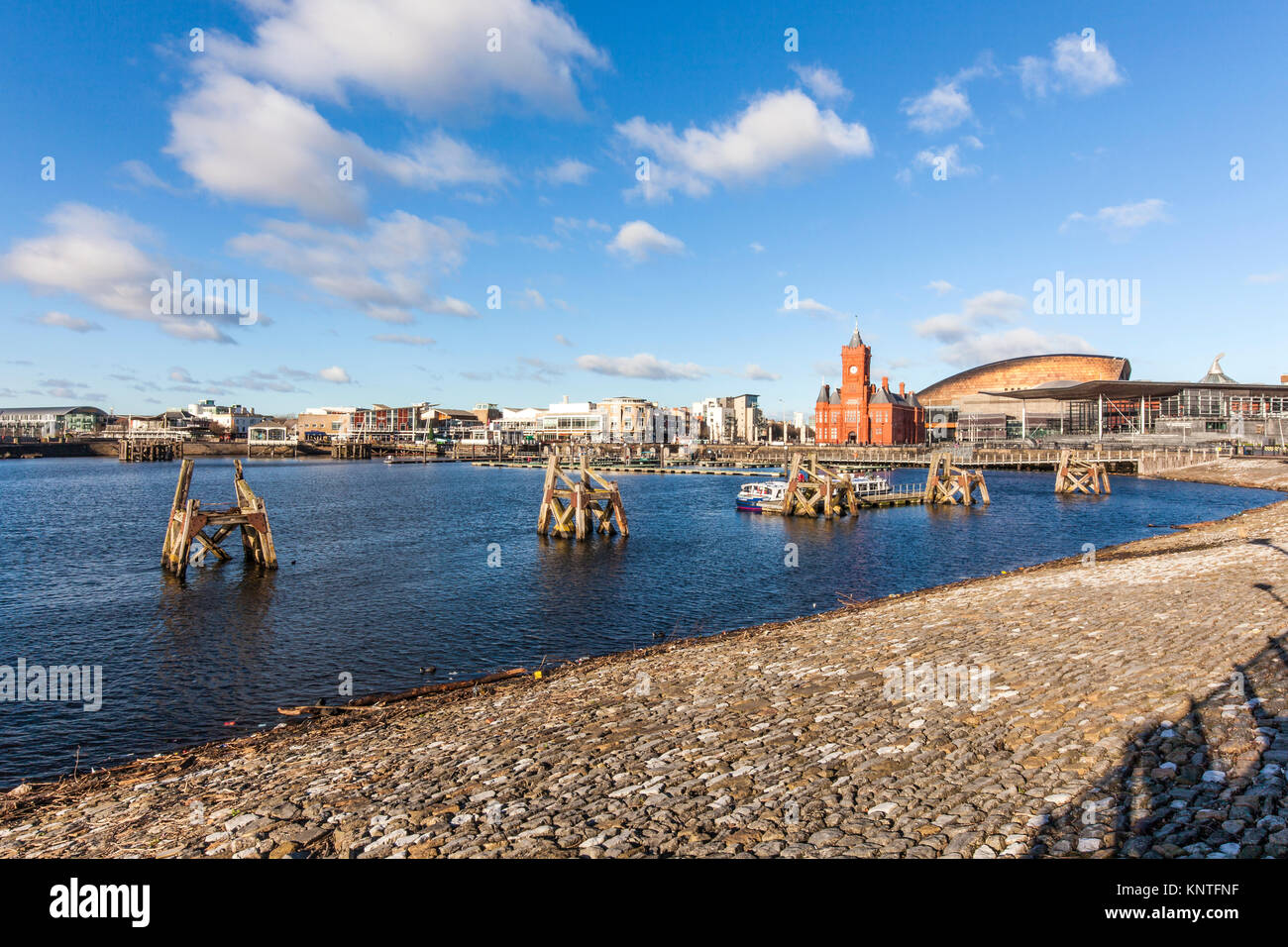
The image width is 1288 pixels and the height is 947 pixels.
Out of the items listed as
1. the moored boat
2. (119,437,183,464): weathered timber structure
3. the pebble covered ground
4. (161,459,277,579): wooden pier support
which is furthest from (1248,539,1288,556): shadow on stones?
(119,437,183,464): weathered timber structure

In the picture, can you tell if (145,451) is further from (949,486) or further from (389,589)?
(949,486)

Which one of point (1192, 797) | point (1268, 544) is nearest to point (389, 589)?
point (1192, 797)

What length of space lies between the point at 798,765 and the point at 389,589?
24.6 m

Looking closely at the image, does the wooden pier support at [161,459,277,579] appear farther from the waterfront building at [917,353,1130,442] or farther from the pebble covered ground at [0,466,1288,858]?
the waterfront building at [917,353,1130,442]

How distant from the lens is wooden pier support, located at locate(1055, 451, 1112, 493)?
77537 millimetres

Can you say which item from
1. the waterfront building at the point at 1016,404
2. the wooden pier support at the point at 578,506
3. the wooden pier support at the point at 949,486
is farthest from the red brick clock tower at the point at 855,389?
the wooden pier support at the point at 578,506

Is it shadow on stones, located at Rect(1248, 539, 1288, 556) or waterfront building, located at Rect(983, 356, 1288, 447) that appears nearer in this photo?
shadow on stones, located at Rect(1248, 539, 1288, 556)

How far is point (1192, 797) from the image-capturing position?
7.10 m

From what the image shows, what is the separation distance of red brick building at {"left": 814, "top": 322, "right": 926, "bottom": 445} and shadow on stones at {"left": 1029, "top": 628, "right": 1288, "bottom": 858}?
148958mm

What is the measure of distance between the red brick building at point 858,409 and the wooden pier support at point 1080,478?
236 ft

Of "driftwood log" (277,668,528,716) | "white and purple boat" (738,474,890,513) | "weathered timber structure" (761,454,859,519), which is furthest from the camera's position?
"white and purple boat" (738,474,890,513)

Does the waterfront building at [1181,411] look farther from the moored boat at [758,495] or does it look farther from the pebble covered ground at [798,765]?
the pebble covered ground at [798,765]
